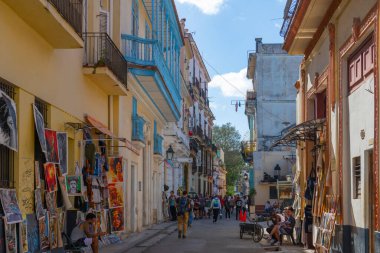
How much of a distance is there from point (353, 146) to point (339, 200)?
1.24m

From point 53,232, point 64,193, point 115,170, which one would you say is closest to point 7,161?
point 53,232

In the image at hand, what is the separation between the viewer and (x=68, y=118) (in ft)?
43.7

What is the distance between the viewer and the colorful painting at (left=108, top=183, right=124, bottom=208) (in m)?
16.8

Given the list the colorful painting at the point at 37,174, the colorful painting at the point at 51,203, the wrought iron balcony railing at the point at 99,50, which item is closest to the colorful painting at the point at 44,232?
the colorful painting at the point at 51,203

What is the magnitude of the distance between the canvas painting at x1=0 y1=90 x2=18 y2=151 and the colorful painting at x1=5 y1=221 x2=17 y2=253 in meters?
1.15

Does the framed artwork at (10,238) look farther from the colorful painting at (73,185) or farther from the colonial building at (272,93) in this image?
the colonial building at (272,93)

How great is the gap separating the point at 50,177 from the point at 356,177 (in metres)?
5.53

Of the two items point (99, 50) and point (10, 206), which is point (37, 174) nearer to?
point (10, 206)

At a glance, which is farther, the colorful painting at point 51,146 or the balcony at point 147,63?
the balcony at point 147,63

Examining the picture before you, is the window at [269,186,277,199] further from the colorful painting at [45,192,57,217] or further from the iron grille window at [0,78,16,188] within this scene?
the iron grille window at [0,78,16,188]

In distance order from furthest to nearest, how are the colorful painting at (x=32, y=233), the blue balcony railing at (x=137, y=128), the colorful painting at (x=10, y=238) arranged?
the blue balcony railing at (x=137, y=128), the colorful painting at (x=32, y=233), the colorful painting at (x=10, y=238)

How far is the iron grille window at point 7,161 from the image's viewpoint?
952 cm

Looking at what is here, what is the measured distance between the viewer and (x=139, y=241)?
18.6 m

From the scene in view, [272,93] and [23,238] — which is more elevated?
[272,93]
